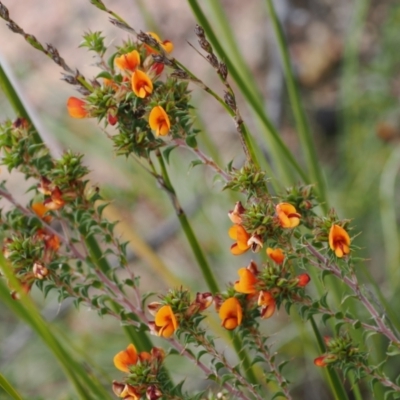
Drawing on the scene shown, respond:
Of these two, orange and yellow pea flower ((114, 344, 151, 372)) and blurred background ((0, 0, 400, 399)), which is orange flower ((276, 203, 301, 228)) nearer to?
orange and yellow pea flower ((114, 344, 151, 372))

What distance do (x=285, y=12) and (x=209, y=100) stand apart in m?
0.40

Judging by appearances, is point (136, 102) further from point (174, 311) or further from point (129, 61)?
point (174, 311)

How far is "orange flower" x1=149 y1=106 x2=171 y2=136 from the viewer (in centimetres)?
44

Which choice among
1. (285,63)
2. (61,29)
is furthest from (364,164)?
(61,29)

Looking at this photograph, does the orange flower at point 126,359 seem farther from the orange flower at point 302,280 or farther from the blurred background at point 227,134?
the blurred background at point 227,134

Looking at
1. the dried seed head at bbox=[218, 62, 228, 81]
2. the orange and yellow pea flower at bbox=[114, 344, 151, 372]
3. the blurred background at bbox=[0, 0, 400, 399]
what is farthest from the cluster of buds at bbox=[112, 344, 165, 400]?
the blurred background at bbox=[0, 0, 400, 399]

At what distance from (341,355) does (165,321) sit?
0.13 meters

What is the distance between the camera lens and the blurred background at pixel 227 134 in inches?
53.2

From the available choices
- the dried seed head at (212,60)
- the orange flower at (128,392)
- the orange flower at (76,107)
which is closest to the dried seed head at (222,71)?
the dried seed head at (212,60)

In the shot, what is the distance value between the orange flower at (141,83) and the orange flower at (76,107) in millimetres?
57

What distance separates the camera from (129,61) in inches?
18.9

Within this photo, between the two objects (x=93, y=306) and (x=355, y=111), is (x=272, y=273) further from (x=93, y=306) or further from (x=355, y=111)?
(x=355, y=111)

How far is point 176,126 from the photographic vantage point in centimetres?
48

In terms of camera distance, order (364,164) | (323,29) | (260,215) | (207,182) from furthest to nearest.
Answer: (323,29) → (207,182) → (364,164) → (260,215)
